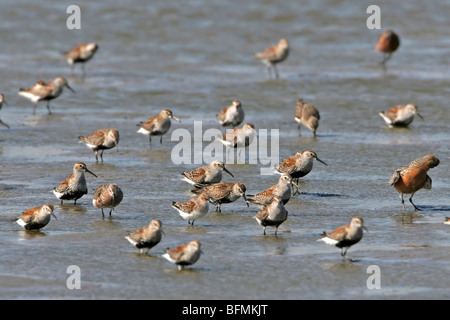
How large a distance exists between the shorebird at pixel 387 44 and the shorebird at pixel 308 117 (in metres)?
10.0

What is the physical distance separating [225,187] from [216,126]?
25.5 ft

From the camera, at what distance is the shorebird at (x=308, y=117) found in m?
21.4

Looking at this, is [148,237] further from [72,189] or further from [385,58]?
[385,58]

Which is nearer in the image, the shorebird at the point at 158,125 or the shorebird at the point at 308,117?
the shorebird at the point at 158,125

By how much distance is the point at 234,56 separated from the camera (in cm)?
3269

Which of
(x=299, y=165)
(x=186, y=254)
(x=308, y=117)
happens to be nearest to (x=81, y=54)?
(x=308, y=117)

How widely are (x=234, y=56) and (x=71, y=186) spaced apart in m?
18.0

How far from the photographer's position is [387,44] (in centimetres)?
3128

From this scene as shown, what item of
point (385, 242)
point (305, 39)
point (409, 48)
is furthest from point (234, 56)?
point (385, 242)

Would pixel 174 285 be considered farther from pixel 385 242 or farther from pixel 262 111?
pixel 262 111

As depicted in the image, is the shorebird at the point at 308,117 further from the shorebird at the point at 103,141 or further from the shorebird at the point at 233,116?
the shorebird at the point at 103,141

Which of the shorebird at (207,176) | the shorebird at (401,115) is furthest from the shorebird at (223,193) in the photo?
the shorebird at (401,115)

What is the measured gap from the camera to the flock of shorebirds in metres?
12.4
